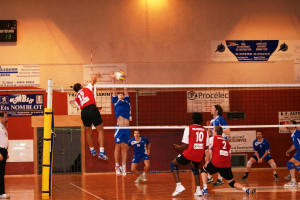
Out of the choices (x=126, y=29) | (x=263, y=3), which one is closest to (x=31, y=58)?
(x=126, y=29)

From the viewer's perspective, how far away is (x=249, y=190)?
409 inches

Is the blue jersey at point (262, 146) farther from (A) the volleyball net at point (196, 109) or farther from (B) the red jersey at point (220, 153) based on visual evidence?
(B) the red jersey at point (220, 153)

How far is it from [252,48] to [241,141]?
398 cm

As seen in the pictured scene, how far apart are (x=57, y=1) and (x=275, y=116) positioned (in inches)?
405

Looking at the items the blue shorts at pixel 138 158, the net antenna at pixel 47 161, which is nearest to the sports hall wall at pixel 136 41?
the blue shorts at pixel 138 158

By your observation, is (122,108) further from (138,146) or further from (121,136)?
(138,146)

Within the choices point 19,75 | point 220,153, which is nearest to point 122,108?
point 220,153

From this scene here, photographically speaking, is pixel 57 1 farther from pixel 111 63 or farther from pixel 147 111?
pixel 147 111

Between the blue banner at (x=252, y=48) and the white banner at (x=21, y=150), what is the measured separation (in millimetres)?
9241

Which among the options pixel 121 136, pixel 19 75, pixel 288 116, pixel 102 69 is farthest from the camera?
pixel 288 116

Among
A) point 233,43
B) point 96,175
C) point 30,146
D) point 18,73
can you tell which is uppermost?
point 233,43

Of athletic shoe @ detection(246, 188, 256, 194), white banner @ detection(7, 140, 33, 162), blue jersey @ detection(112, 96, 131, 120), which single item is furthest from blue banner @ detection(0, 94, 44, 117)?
athletic shoe @ detection(246, 188, 256, 194)

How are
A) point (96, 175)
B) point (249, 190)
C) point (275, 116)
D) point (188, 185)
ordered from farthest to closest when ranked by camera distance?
point (275, 116) < point (96, 175) < point (188, 185) < point (249, 190)

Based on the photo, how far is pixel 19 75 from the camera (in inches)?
697
